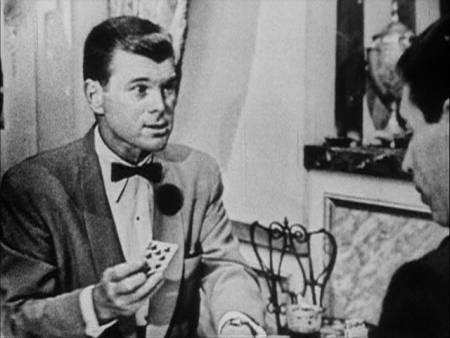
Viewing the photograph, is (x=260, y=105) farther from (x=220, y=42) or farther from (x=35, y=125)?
(x=35, y=125)

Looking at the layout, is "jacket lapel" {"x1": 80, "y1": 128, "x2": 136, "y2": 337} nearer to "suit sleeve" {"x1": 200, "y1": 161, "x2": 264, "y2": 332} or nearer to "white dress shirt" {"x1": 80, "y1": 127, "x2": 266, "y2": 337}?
"white dress shirt" {"x1": 80, "y1": 127, "x2": 266, "y2": 337}

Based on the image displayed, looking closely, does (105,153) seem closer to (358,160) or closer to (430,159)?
(358,160)

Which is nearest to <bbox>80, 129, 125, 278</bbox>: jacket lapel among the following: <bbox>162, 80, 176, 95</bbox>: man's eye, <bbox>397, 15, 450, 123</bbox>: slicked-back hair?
<bbox>162, 80, 176, 95</bbox>: man's eye

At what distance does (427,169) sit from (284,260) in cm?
49

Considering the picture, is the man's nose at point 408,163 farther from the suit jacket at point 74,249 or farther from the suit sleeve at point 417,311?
the suit jacket at point 74,249

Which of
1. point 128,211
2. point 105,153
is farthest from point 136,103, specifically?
point 128,211

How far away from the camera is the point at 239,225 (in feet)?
6.96

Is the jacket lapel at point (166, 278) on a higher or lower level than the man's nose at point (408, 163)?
lower

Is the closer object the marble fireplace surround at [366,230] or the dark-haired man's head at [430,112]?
the dark-haired man's head at [430,112]

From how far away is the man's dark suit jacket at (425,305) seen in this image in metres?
1.75

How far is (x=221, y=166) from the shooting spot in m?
2.10

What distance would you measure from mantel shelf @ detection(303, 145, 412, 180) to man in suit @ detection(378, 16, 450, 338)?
33 mm

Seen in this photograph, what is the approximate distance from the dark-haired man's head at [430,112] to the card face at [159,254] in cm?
62

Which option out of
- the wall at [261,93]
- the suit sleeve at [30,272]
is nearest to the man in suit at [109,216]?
the suit sleeve at [30,272]
